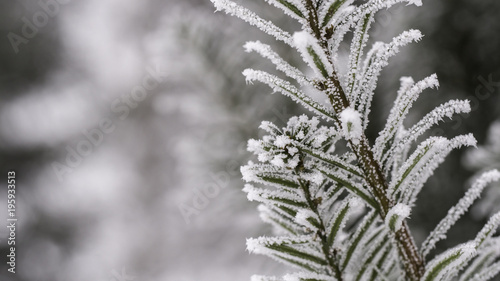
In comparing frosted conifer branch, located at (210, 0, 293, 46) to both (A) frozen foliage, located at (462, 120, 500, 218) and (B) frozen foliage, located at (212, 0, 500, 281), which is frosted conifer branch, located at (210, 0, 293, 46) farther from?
(A) frozen foliage, located at (462, 120, 500, 218)

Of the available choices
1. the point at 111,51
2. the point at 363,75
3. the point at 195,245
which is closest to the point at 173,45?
the point at 363,75

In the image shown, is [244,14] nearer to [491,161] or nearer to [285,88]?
[285,88]

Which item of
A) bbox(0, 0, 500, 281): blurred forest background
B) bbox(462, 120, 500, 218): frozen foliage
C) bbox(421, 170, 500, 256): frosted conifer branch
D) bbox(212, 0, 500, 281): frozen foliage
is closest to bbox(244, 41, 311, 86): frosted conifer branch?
bbox(212, 0, 500, 281): frozen foliage

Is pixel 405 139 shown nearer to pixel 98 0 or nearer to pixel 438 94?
pixel 438 94

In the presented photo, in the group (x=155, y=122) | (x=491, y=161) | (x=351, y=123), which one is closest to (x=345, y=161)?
(x=351, y=123)

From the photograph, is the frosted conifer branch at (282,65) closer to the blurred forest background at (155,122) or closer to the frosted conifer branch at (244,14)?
the frosted conifer branch at (244,14)

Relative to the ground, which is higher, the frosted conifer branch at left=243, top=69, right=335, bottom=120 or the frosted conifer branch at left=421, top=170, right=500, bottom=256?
the frosted conifer branch at left=243, top=69, right=335, bottom=120
